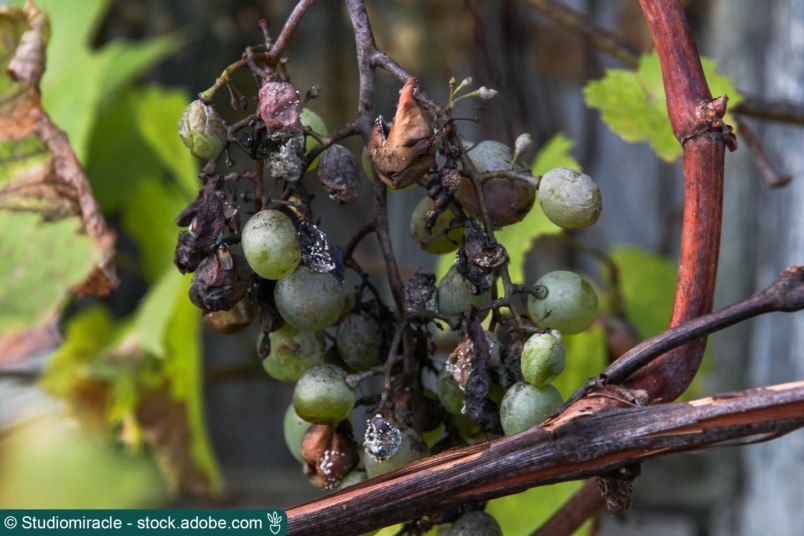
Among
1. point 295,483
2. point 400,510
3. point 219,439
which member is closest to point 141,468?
point 295,483

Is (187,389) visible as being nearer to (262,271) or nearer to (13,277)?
(13,277)

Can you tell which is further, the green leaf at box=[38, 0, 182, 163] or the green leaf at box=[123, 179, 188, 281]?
the green leaf at box=[123, 179, 188, 281]

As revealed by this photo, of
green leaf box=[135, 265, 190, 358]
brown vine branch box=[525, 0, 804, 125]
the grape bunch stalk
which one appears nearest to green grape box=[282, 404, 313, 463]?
the grape bunch stalk

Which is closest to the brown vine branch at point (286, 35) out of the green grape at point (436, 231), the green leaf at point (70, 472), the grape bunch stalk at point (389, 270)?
the grape bunch stalk at point (389, 270)

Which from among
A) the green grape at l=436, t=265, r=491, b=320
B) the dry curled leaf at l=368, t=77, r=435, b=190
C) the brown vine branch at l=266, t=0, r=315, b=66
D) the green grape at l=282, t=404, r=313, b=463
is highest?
the brown vine branch at l=266, t=0, r=315, b=66

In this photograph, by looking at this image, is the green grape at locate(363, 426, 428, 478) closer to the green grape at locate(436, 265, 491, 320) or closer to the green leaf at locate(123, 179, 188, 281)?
the green grape at locate(436, 265, 491, 320)

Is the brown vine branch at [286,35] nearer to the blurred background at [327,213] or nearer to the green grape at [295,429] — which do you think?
the green grape at [295,429]
